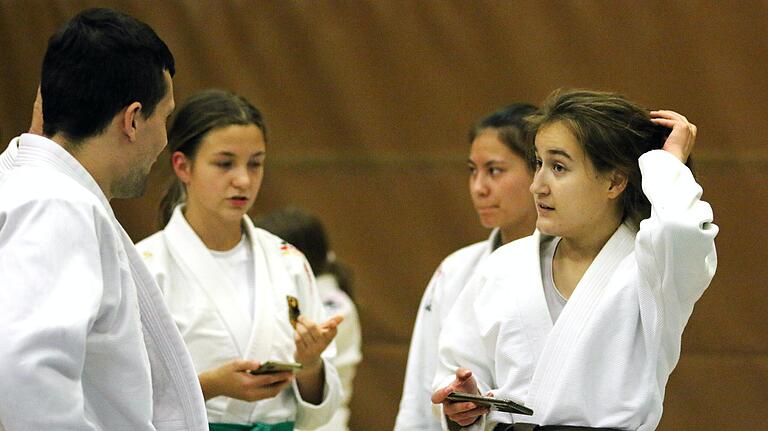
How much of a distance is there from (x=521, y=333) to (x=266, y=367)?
0.77m

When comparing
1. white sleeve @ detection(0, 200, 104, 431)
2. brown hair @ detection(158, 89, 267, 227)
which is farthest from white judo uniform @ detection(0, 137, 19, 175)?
brown hair @ detection(158, 89, 267, 227)

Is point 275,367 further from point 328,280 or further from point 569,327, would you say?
point 328,280

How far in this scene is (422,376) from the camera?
11.6ft

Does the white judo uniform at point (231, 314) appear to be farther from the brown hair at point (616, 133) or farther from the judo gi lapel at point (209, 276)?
the brown hair at point (616, 133)

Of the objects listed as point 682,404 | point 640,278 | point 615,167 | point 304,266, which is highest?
point 615,167

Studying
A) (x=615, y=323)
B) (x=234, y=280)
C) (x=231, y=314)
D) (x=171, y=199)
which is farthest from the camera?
(x=171, y=199)

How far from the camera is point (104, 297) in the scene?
197 cm

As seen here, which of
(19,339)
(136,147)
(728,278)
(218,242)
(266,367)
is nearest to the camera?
(19,339)

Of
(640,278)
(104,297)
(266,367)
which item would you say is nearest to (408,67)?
(266,367)

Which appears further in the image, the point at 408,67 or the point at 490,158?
the point at 408,67

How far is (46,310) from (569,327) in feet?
4.11

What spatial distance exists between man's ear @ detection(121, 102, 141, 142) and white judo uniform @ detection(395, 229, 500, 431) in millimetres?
1555

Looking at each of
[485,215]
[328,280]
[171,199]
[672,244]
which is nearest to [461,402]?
[672,244]

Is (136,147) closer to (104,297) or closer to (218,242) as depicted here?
(104,297)
